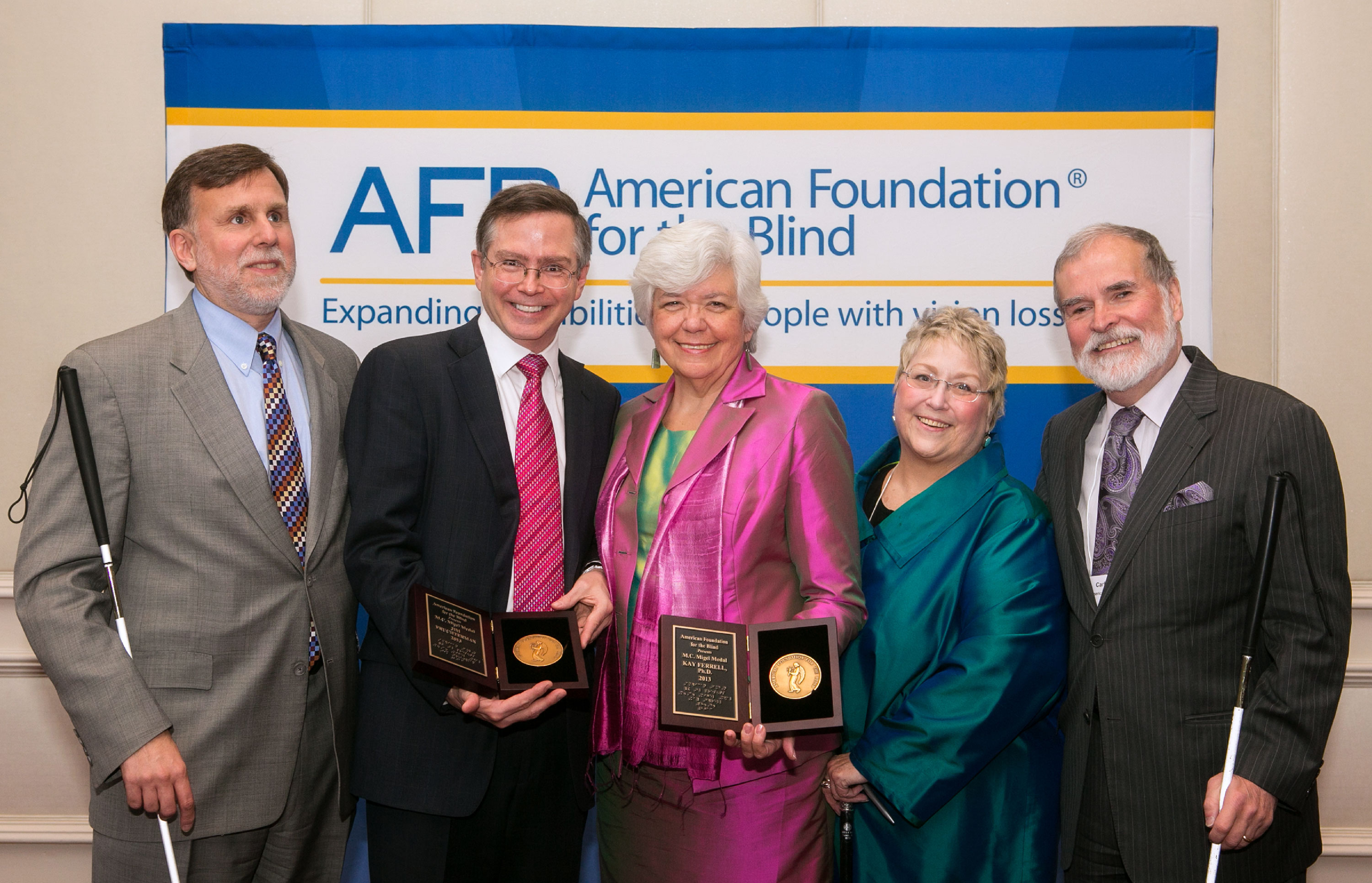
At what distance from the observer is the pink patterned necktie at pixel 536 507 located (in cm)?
226

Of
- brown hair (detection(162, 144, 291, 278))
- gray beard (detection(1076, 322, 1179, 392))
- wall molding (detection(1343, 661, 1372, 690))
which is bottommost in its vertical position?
wall molding (detection(1343, 661, 1372, 690))

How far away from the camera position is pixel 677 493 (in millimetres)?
2178

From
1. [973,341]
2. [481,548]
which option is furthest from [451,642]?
[973,341]

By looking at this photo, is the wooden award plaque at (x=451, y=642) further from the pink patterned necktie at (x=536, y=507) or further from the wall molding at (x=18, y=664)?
the wall molding at (x=18, y=664)

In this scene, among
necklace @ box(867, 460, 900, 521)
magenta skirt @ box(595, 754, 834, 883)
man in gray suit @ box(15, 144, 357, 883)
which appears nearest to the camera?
man in gray suit @ box(15, 144, 357, 883)

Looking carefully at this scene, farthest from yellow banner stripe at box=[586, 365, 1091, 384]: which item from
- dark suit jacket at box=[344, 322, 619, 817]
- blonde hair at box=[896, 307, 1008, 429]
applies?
dark suit jacket at box=[344, 322, 619, 817]

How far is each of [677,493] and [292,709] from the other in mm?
1058

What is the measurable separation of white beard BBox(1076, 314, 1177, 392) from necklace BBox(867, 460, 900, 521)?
55cm

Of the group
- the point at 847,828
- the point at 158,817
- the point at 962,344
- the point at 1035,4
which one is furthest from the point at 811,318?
the point at 158,817

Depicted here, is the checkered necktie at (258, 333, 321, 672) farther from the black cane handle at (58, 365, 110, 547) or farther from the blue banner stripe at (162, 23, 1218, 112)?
the blue banner stripe at (162, 23, 1218, 112)

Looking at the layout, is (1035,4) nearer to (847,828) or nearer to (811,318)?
(811,318)

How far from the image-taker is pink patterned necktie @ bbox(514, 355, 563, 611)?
226 cm

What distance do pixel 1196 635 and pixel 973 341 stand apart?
0.85 metres

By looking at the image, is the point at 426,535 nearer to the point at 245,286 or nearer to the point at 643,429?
the point at 643,429
